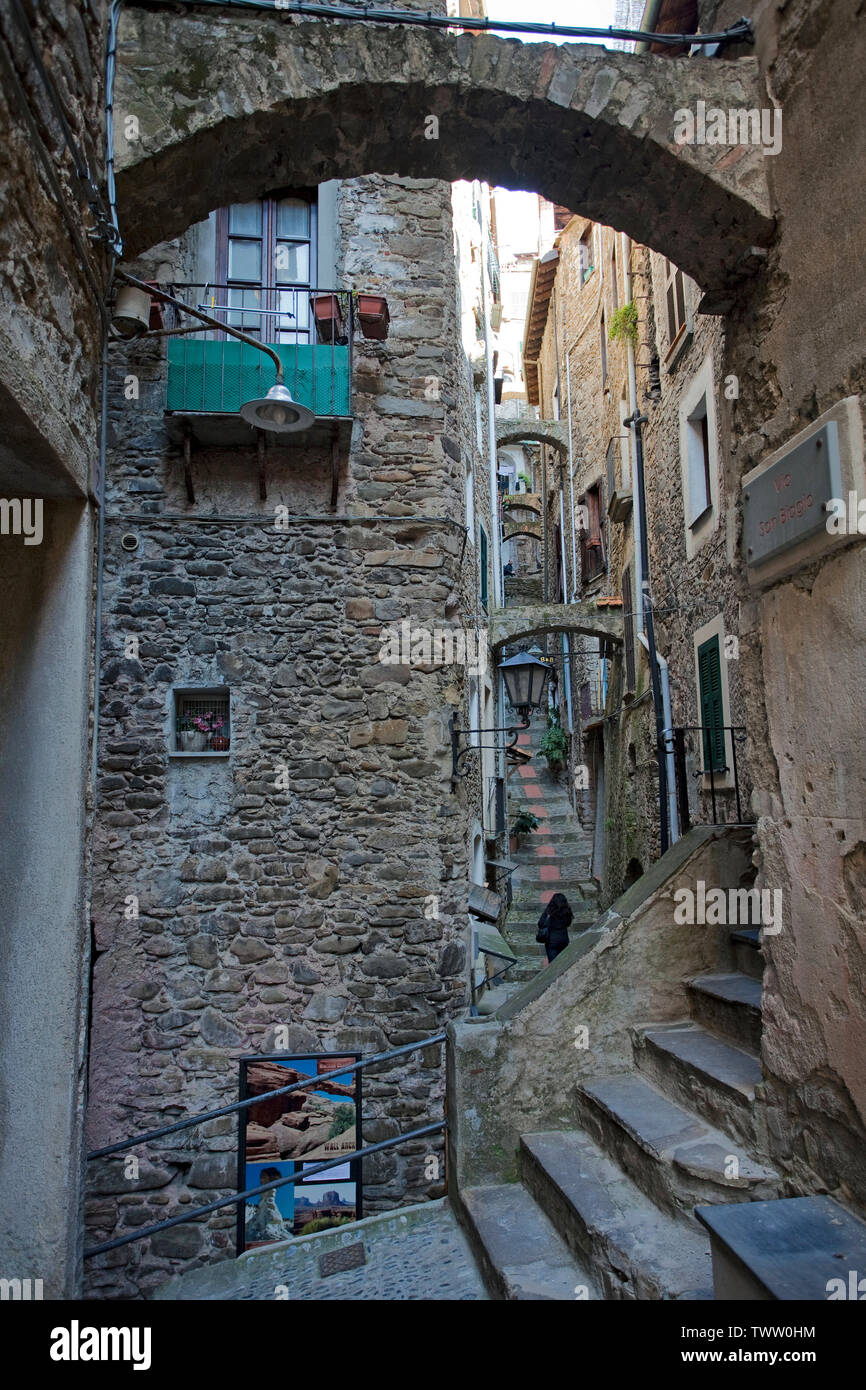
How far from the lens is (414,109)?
10.9 ft

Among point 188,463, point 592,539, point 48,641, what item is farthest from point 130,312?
point 592,539

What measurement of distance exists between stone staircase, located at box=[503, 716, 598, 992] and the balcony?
23.2 feet

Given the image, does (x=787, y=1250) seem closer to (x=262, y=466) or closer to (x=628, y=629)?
(x=262, y=466)

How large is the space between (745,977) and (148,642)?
5.33 m

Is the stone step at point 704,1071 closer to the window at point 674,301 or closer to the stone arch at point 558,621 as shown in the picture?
the window at point 674,301

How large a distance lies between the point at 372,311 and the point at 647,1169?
6497mm

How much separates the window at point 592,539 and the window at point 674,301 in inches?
239

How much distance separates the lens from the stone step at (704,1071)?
9.82ft

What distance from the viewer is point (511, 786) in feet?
81.3

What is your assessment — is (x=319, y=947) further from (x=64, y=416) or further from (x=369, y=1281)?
(x=64, y=416)

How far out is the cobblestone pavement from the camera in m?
3.39

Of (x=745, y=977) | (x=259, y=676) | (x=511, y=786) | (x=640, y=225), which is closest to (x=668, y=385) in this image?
(x=259, y=676)

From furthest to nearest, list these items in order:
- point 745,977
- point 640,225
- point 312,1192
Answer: point 312,1192, point 745,977, point 640,225
